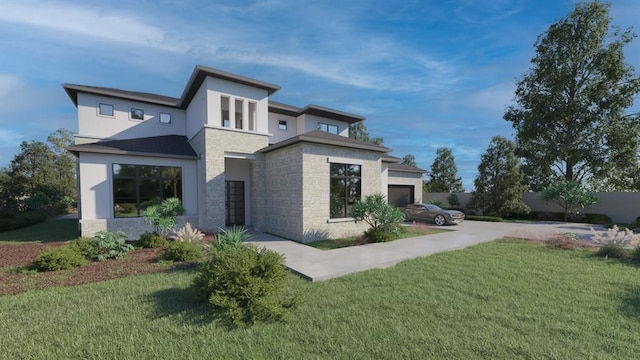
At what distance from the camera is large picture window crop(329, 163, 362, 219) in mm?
11359

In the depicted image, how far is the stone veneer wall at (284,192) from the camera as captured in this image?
10.6 m

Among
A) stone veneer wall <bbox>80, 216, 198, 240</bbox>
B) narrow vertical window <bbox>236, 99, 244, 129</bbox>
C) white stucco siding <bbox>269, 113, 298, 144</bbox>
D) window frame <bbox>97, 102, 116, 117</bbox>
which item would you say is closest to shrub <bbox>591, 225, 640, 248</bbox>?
white stucco siding <bbox>269, 113, 298, 144</bbox>

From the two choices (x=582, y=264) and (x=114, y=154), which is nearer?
(x=582, y=264)

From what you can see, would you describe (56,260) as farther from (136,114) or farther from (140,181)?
(136,114)

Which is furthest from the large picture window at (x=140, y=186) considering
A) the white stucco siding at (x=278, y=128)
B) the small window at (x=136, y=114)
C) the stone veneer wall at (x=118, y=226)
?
the white stucco siding at (x=278, y=128)

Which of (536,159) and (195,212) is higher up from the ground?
(536,159)

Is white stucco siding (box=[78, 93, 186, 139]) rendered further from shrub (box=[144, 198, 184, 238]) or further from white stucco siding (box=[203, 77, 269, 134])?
shrub (box=[144, 198, 184, 238])

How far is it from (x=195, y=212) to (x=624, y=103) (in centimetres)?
3044

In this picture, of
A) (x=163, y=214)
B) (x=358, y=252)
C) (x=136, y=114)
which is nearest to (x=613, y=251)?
(x=358, y=252)

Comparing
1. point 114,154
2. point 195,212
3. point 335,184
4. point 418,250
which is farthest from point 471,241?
point 114,154

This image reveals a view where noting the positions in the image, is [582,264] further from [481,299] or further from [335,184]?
[335,184]

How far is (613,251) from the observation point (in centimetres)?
820

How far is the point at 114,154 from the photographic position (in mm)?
11570

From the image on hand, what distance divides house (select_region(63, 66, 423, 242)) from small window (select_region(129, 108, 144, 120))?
0.05 m
